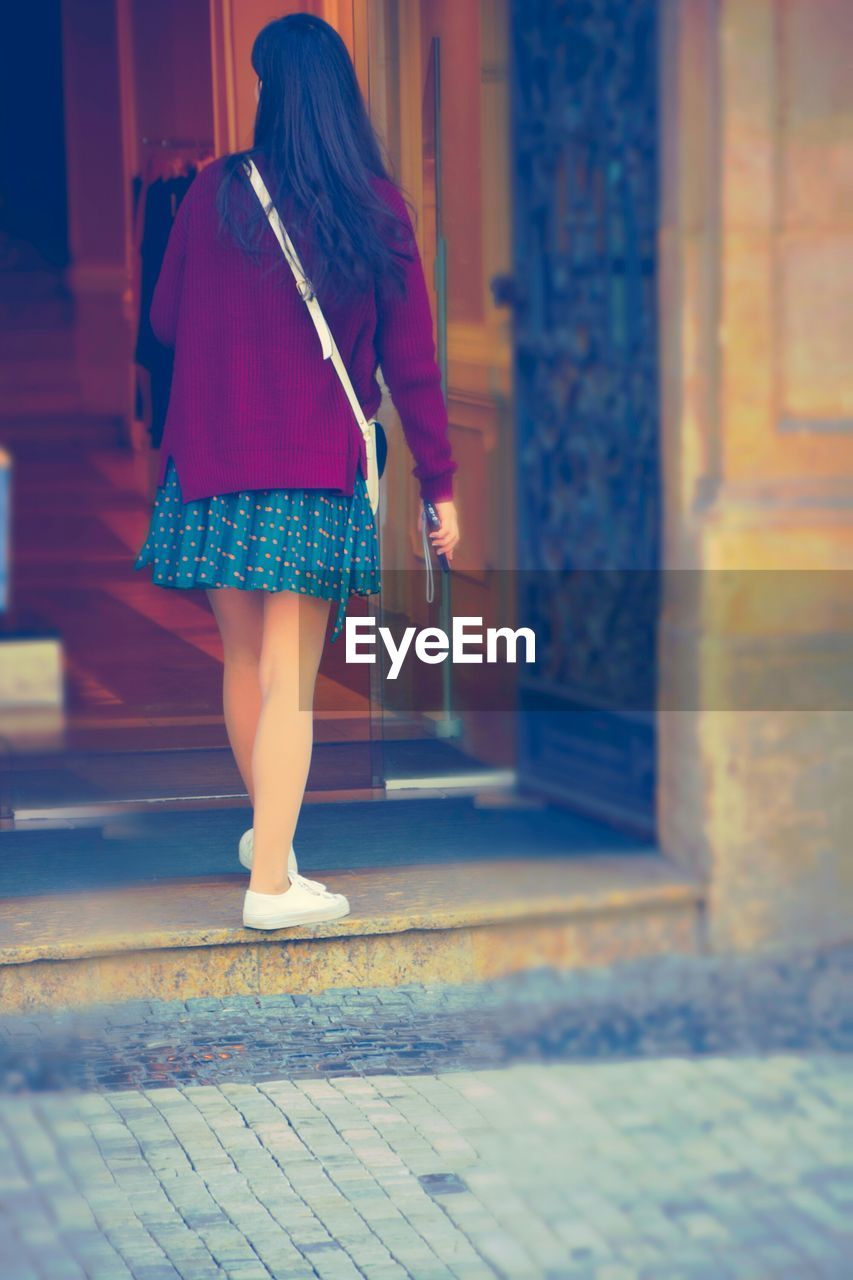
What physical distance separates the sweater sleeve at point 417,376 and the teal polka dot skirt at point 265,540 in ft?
0.58

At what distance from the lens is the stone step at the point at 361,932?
4.88 m

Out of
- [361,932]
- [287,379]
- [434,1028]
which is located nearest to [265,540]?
[287,379]

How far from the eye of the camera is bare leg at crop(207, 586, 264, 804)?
4812 millimetres

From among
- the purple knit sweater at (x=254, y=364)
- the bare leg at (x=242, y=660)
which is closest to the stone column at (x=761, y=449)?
the purple knit sweater at (x=254, y=364)

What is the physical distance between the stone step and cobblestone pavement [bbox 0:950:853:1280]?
6 cm

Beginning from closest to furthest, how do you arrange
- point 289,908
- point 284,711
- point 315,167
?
point 315,167 < point 284,711 < point 289,908

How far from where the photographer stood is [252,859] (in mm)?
5109

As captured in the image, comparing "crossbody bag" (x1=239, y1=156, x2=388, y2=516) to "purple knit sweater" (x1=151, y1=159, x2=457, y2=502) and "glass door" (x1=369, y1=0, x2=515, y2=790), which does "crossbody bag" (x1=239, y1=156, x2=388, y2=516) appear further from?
"glass door" (x1=369, y1=0, x2=515, y2=790)

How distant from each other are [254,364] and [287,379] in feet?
0.25

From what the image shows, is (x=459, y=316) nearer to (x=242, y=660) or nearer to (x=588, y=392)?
(x=588, y=392)

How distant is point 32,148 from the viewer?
19.4 meters

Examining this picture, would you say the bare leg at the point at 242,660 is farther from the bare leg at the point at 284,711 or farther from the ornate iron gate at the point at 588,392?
the ornate iron gate at the point at 588,392

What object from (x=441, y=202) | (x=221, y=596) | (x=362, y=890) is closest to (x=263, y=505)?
(x=221, y=596)

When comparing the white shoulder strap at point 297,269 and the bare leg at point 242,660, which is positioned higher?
the white shoulder strap at point 297,269
